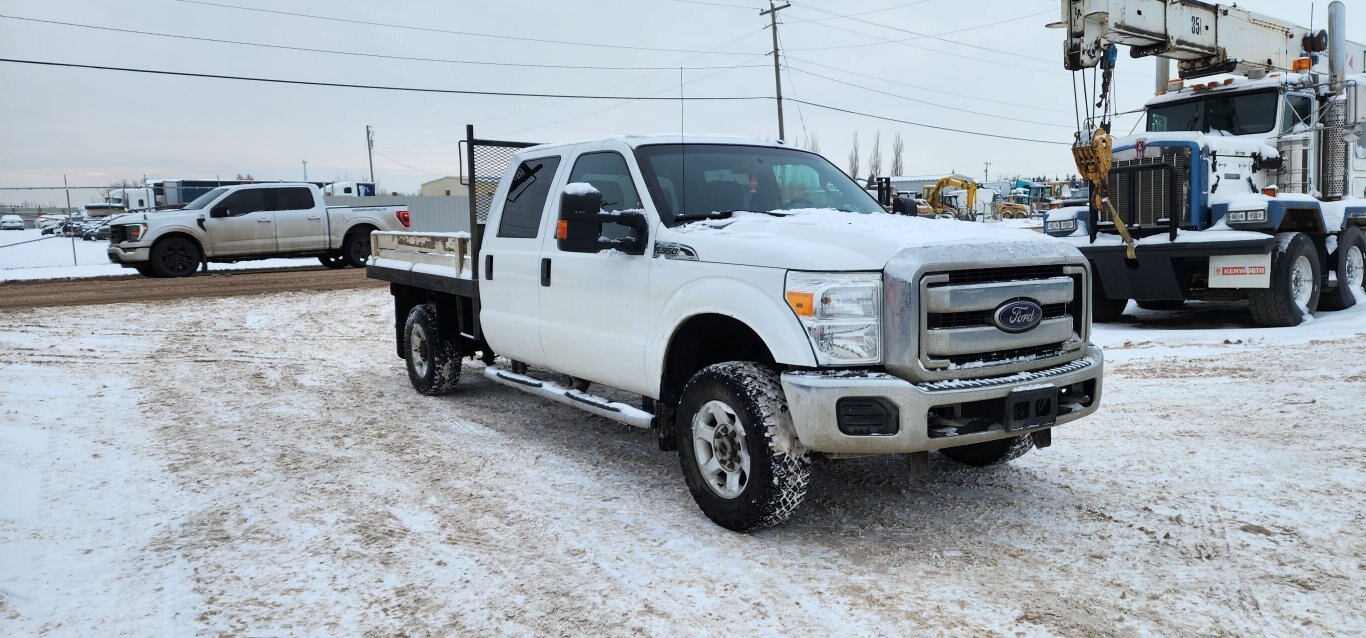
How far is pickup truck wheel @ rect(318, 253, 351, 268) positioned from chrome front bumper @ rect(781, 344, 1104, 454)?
19.5 metres

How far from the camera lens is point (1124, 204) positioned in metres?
11.4

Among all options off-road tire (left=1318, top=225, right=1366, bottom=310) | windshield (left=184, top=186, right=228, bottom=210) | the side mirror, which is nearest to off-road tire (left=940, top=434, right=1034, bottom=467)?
the side mirror

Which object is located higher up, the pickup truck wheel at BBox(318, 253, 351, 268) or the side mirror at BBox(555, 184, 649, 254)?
the side mirror at BBox(555, 184, 649, 254)

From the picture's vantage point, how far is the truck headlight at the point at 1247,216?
408 inches

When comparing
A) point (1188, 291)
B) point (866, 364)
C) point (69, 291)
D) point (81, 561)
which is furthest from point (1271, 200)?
point (69, 291)

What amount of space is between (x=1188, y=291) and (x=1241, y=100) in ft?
9.27

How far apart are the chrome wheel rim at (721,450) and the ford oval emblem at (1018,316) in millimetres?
1261

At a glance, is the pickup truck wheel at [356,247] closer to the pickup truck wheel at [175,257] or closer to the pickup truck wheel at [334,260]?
the pickup truck wheel at [334,260]

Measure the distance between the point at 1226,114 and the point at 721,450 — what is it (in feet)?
34.7

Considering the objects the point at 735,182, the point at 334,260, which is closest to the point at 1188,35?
the point at 735,182

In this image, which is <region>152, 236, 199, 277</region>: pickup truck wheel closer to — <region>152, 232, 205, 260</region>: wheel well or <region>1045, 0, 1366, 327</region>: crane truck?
<region>152, 232, 205, 260</region>: wheel well

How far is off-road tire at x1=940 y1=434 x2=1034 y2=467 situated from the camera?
5.21 m

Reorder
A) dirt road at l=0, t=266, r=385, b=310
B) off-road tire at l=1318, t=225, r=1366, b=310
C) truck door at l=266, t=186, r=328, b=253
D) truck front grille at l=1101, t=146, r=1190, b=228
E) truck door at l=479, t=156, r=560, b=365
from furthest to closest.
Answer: truck door at l=266, t=186, r=328, b=253 < dirt road at l=0, t=266, r=385, b=310 < off-road tire at l=1318, t=225, r=1366, b=310 < truck front grille at l=1101, t=146, r=1190, b=228 < truck door at l=479, t=156, r=560, b=365

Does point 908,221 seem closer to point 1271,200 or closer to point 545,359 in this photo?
point 545,359
